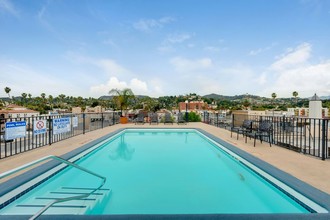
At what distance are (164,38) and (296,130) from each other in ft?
36.4

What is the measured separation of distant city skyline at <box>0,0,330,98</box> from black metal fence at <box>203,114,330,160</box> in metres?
3.00

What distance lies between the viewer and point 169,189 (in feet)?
11.7

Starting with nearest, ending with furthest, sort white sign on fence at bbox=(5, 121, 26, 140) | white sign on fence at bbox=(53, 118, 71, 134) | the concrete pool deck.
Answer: the concrete pool deck, white sign on fence at bbox=(5, 121, 26, 140), white sign on fence at bbox=(53, 118, 71, 134)

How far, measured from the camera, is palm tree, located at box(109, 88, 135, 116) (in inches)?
612

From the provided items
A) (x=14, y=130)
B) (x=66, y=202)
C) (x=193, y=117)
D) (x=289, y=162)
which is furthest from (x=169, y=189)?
(x=193, y=117)

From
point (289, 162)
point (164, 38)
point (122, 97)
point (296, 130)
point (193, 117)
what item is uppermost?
point (164, 38)

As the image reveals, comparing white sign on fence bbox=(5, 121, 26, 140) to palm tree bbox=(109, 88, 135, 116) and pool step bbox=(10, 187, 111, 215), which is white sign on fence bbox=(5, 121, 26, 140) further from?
palm tree bbox=(109, 88, 135, 116)

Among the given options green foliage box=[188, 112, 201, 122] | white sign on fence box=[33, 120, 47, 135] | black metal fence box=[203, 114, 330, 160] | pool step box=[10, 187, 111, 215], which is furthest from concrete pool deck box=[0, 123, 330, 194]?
green foliage box=[188, 112, 201, 122]

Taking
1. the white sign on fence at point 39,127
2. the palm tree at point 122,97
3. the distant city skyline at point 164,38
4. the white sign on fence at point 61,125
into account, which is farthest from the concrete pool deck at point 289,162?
the palm tree at point 122,97

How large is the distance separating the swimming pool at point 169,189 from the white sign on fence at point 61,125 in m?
1.64

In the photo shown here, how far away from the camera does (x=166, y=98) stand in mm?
63469

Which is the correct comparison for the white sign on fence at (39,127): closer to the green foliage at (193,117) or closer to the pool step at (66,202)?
the pool step at (66,202)

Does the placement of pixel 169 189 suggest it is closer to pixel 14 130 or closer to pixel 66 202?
pixel 66 202

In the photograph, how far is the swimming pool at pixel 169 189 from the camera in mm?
2840
